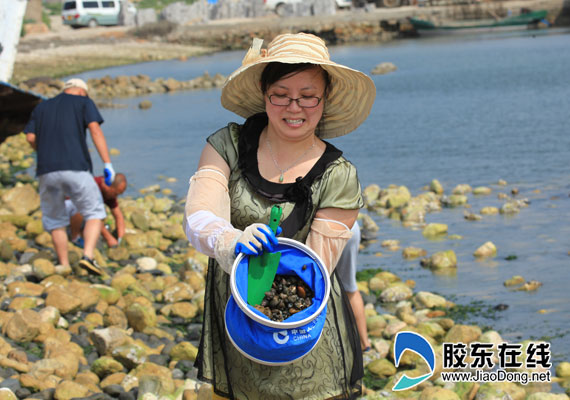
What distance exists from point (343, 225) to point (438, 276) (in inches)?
203

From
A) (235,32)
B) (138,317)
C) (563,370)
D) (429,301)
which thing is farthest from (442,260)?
(235,32)

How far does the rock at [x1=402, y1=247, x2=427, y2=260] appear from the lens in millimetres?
8391

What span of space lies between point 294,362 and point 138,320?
133 inches

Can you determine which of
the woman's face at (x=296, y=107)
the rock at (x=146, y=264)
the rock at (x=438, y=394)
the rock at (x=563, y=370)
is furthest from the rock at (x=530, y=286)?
the woman's face at (x=296, y=107)

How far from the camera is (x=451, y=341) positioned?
5.81 m

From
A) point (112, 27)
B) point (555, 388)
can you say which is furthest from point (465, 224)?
point (112, 27)

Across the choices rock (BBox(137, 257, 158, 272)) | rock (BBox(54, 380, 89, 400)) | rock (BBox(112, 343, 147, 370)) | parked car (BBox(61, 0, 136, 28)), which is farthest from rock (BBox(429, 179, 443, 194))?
parked car (BBox(61, 0, 136, 28))

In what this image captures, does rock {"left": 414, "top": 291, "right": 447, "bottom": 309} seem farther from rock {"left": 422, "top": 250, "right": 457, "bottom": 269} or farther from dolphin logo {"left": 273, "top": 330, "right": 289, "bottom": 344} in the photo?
dolphin logo {"left": 273, "top": 330, "right": 289, "bottom": 344}

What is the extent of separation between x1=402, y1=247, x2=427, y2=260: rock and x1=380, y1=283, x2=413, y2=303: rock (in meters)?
1.34

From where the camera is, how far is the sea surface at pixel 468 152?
23.8ft

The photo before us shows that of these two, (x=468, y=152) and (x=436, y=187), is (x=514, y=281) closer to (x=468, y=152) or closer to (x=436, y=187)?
(x=436, y=187)

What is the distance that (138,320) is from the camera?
230 inches

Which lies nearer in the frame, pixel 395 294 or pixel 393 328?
pixel 393 328

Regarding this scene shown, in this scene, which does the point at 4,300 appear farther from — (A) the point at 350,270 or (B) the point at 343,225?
(B) the point at 343,225
